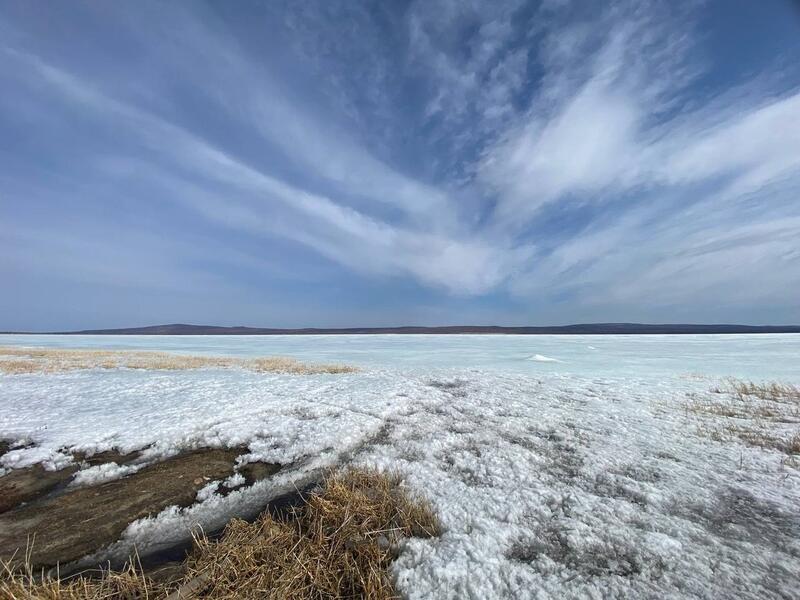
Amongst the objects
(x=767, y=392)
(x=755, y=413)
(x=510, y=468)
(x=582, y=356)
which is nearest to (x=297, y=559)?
(x=510, y=468)

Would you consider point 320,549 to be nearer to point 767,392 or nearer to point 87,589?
point 87,589

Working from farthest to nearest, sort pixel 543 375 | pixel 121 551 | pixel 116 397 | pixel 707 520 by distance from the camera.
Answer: pixel 543 375 < pixel 116 397 < pixel 707 520 < pixel 121 551

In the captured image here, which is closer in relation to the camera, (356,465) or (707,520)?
(707,520)

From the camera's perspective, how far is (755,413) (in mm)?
9203

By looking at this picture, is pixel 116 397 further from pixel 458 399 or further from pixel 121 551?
pixel 458 399

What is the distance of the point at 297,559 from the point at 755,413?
1164cm

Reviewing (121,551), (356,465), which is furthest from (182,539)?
(356,465)

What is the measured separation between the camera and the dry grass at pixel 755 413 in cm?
714

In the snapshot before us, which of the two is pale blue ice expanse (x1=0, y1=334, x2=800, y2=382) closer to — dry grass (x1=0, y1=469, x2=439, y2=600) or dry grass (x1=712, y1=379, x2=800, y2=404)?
dry grass (x1=712, y1=379, x2=800, y2=404)

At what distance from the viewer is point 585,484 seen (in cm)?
536

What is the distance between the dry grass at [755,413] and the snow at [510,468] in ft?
1.61

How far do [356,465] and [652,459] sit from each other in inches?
203

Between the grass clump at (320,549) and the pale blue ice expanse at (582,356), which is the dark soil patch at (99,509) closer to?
the grass clump at (320,549)

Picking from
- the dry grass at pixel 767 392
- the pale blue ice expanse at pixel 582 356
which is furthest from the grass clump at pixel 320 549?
the pale blue ice expanse at pixel 582 356
